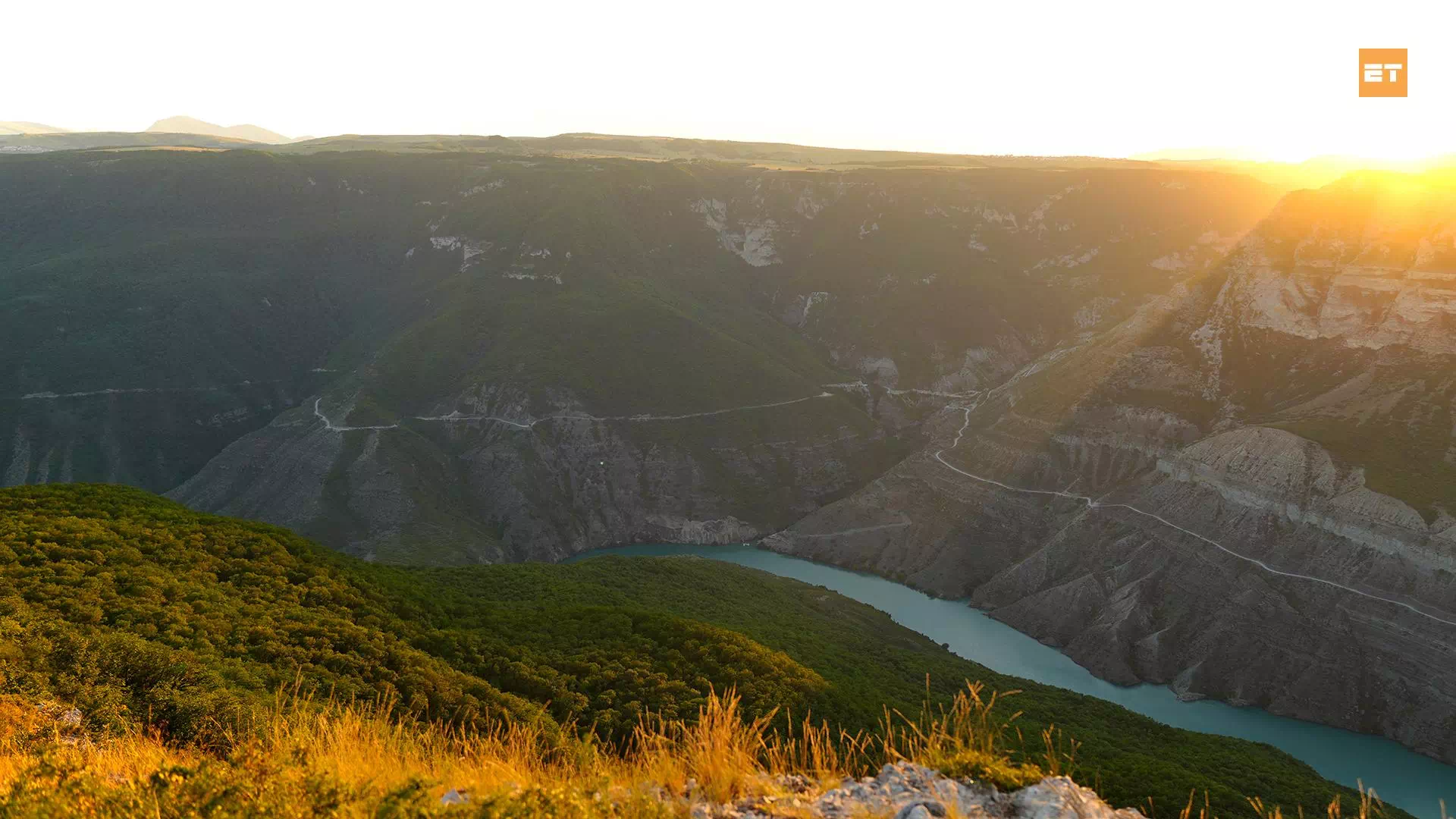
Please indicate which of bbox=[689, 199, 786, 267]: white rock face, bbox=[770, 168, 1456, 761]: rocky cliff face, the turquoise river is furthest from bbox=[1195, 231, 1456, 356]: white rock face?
bbox=[689, 199, 786, 267]: white rock face

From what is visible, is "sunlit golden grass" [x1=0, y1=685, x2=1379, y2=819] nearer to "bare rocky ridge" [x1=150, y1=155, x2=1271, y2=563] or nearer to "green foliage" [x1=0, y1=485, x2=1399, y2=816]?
"green foliage" [x1=0, y1=485, x2=1399, y2=816]

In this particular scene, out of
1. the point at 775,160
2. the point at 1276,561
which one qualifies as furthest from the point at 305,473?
the point at 775,160

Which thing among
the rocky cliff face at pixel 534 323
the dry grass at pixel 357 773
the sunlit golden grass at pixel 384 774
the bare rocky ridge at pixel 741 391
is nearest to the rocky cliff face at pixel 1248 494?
the bare rocky ridge at pixel 741 391

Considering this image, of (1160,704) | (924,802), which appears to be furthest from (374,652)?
(1160,704)

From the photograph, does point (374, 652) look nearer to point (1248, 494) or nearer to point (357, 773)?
point (357, 773)

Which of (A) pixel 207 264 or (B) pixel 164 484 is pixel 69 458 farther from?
(A) pixel 207 264

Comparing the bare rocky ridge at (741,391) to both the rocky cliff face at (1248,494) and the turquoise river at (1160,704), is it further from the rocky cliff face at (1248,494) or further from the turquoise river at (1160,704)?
the turquoise river at (1160,704)
